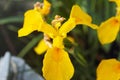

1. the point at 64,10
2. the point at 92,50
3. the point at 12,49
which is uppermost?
the point at 64,10

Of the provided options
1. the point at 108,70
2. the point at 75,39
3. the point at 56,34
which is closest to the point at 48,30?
the point at 56,34

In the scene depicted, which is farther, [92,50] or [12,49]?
[12,49]

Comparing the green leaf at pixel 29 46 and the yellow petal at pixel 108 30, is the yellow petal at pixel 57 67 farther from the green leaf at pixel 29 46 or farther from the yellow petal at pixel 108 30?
the green leaf at pixel 29 46

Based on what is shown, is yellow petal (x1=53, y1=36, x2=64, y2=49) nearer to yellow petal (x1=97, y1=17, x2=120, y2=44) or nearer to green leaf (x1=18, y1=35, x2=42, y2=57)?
yellow petal (x1=97, y1=17, x2=120, y2=44)

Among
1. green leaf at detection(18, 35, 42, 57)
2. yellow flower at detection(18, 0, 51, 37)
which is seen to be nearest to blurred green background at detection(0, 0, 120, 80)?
green leaf at detection(18, 35, 42, 57)

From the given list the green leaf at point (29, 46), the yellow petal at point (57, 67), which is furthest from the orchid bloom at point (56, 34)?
the green leaf at point (29, 46)

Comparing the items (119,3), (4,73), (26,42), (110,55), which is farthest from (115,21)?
(26,42)

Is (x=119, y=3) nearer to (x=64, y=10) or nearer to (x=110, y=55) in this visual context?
(x=64, y=10)
